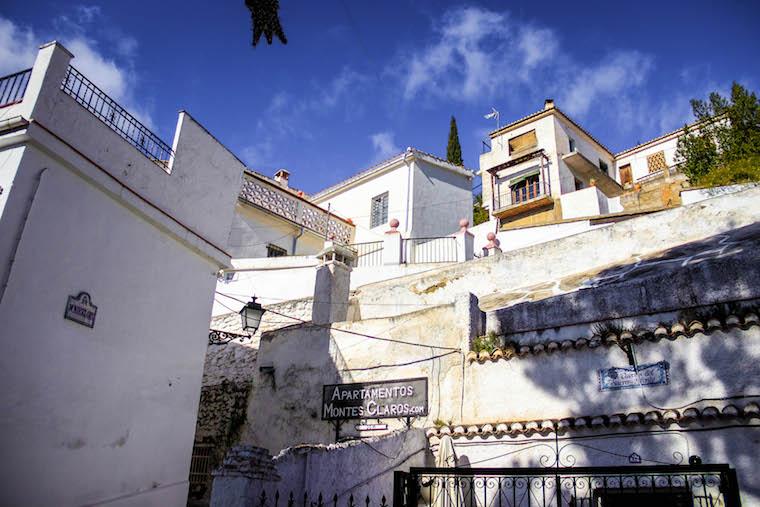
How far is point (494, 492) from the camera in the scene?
28.5ft

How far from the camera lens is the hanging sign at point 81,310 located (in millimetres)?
8727

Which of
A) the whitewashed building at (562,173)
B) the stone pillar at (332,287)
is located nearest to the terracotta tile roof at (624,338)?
the stone pillar at (332,287)

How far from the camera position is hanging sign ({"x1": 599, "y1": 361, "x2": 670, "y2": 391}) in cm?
820

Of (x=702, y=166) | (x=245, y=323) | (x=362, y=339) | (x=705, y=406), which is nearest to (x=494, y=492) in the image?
(x=705, y=406)

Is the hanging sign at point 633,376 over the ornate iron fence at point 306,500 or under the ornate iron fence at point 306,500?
over

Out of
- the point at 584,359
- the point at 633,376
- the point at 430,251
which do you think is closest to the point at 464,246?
the point at 430,251

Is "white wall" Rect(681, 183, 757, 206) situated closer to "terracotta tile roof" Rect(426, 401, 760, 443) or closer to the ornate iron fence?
"terracotta tile roof" Rect(426, 401, 760, 443)

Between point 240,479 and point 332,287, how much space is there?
8045mm

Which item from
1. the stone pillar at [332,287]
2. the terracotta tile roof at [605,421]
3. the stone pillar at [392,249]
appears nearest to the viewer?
the terracotta tile roof at [605,421]

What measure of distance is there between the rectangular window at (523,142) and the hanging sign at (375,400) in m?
24.8

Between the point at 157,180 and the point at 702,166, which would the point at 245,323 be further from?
the point at 702,166

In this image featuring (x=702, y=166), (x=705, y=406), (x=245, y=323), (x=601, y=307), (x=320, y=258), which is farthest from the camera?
(x=702, y=166)

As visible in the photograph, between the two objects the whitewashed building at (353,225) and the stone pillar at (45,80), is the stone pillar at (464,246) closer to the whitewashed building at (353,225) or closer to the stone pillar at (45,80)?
the whitewashed building at (353,225)

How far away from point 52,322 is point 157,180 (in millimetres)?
3543
